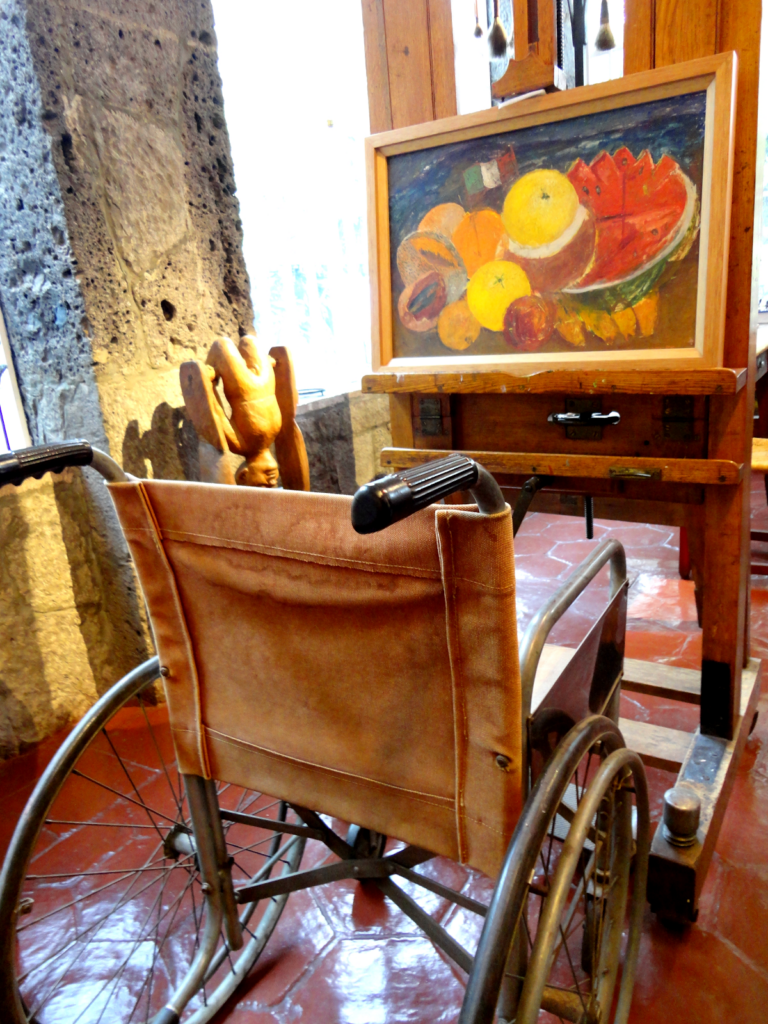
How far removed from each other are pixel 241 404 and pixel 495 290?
827 millimetres

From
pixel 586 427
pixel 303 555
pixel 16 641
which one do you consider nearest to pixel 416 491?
pixel 303 555

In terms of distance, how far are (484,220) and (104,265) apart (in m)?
1.15

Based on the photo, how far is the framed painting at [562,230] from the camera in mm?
1437

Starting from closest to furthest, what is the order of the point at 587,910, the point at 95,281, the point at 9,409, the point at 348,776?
the point at 348,776 → the point at 587,910 → the point at 95,281 → the point at 9,409

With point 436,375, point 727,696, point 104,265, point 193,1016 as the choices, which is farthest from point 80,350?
point 727,696

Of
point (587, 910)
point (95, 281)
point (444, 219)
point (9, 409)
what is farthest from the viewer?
point (9, 409)

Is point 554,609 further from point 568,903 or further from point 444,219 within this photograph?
point 444,219

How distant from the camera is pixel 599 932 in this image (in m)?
1.35

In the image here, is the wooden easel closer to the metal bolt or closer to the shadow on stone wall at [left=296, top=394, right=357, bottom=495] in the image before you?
the metal bolt

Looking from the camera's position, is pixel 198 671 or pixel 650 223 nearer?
pixel 198 671

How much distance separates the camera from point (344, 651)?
93cm

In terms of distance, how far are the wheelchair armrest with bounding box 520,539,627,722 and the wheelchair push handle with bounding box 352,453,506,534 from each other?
0.92 ft

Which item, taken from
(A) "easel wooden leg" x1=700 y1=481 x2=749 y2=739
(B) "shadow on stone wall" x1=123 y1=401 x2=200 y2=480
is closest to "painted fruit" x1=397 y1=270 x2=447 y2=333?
(A) "easel wooden leg" x1=700 y1=481 x2=749 y2=739

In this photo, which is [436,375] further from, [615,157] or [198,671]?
[198,671]
